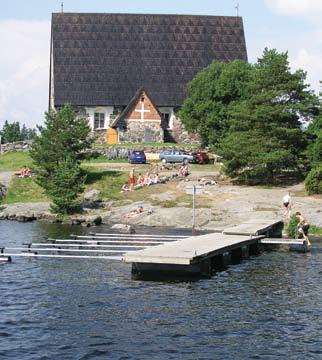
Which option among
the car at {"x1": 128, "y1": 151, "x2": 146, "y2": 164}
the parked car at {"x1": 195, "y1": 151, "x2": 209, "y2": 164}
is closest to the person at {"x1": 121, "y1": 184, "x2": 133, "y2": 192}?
the car at {"x1": 128, "y1": 151, "x2": 146, "y2": 164}

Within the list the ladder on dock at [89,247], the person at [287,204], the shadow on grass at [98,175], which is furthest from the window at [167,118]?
the ladder on dock at [89,247]

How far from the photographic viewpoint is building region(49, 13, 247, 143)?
10212 centimetres

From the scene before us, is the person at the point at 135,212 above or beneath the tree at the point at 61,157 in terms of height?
beneath

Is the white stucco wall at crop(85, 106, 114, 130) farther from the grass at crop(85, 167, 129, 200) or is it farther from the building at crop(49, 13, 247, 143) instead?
the grass at crop(85, 167, 129, 200)

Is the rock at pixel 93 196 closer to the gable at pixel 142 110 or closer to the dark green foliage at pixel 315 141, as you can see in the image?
the dark green foliage at pixel 315 141

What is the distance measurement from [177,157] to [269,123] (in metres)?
19.6

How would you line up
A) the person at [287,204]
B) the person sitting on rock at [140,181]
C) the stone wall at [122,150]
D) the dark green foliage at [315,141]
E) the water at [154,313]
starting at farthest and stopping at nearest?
the stone wall at [122,150] → the person sitting on rock at [140,181] → the dark green foliage at [315,141] → the person at [287,204] → the water at [154,313]

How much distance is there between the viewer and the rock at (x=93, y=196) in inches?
2702

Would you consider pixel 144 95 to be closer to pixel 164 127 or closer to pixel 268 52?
pixel 164 127

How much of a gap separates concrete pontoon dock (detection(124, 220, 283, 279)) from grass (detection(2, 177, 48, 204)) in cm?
3118

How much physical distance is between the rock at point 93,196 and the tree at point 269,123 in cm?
1125

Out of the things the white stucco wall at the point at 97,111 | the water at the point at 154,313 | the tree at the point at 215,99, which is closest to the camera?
the water at the point at 154,313

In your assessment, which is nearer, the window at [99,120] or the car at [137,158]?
the car at [137,158]

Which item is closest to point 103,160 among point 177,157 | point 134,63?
point 177,157
